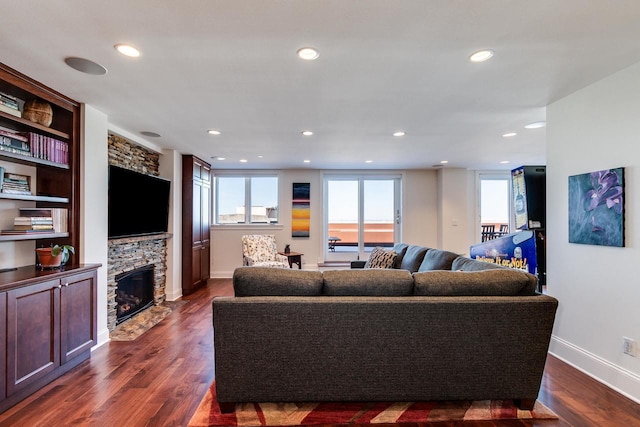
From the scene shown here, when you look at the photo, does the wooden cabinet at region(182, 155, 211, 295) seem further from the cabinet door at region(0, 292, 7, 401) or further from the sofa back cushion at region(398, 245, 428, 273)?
the sofa back cushion at region(398, 245, 428, 273)

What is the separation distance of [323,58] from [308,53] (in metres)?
0.12

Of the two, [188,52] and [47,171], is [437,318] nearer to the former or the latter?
[188,52]

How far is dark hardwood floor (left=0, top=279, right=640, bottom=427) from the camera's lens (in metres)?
1.99

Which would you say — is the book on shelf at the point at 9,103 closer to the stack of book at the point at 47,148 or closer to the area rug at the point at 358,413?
the stack of book at the point at 47,148

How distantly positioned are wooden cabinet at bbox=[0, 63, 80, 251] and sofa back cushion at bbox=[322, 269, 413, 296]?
2.40 metres

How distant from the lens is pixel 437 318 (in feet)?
6.46

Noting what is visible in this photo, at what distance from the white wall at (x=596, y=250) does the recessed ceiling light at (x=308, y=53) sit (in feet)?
7.44

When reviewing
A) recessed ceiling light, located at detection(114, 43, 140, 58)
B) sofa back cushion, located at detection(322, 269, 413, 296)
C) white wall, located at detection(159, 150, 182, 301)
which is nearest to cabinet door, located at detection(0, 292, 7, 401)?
recessed ceiling light, located at detection(114, 43, 140, 58)

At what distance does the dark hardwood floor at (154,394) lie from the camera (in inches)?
78.4

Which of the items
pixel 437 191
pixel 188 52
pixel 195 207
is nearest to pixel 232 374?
pixel 188 52

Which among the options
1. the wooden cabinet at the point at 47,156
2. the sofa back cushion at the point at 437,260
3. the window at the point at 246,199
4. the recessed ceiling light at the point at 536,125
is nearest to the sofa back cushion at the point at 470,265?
the sofa back cushion at the point at 437,260

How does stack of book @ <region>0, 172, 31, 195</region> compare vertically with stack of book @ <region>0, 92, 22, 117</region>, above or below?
below

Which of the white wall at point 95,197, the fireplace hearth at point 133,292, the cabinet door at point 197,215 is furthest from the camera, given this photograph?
the cabinet door at point 197,215

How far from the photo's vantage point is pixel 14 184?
251 centimetres
